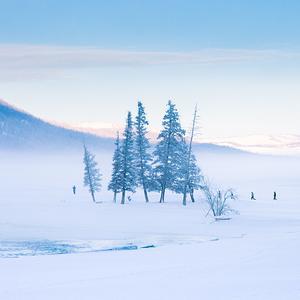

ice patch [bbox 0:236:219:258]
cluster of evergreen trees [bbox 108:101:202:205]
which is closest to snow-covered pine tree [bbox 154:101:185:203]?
cluster of evergreen trees [bbox 108:101:202:205]

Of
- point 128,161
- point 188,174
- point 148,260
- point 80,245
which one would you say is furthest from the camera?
point 128,161

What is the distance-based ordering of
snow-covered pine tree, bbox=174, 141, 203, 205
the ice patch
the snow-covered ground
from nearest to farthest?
the snow-covered ground < the ice patch < snow-covered pine tree, bbox=174, 141, 203, 205

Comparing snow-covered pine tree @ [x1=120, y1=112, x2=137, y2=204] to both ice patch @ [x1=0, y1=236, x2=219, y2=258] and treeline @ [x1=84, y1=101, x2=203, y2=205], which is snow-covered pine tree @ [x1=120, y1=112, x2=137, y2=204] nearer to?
treeline @ [x1=84, y1=101, x2=203, y2=205]

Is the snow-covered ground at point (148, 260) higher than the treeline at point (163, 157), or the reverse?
the treeline at point (163, 157)

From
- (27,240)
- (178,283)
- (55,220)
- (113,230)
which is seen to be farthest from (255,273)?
(55,220)

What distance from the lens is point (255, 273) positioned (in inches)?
664

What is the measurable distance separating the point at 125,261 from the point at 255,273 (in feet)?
21.5

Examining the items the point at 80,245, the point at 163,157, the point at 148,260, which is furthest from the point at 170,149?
the point at 148,260

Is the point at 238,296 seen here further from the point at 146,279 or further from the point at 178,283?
the point at 146,279

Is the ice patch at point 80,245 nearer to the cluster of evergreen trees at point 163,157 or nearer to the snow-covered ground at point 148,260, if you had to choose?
the snow-covered ground at point 148,260

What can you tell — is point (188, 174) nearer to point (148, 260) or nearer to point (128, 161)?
point (128, 161)

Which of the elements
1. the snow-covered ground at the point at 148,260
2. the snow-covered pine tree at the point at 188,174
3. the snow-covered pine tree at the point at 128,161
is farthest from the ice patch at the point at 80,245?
the snow-covered pine tree at the point at 128,161

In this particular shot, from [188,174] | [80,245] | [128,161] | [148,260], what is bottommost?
[80,245]

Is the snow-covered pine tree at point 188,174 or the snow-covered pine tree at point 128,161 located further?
the snow-covered pine tree at point 128,161
